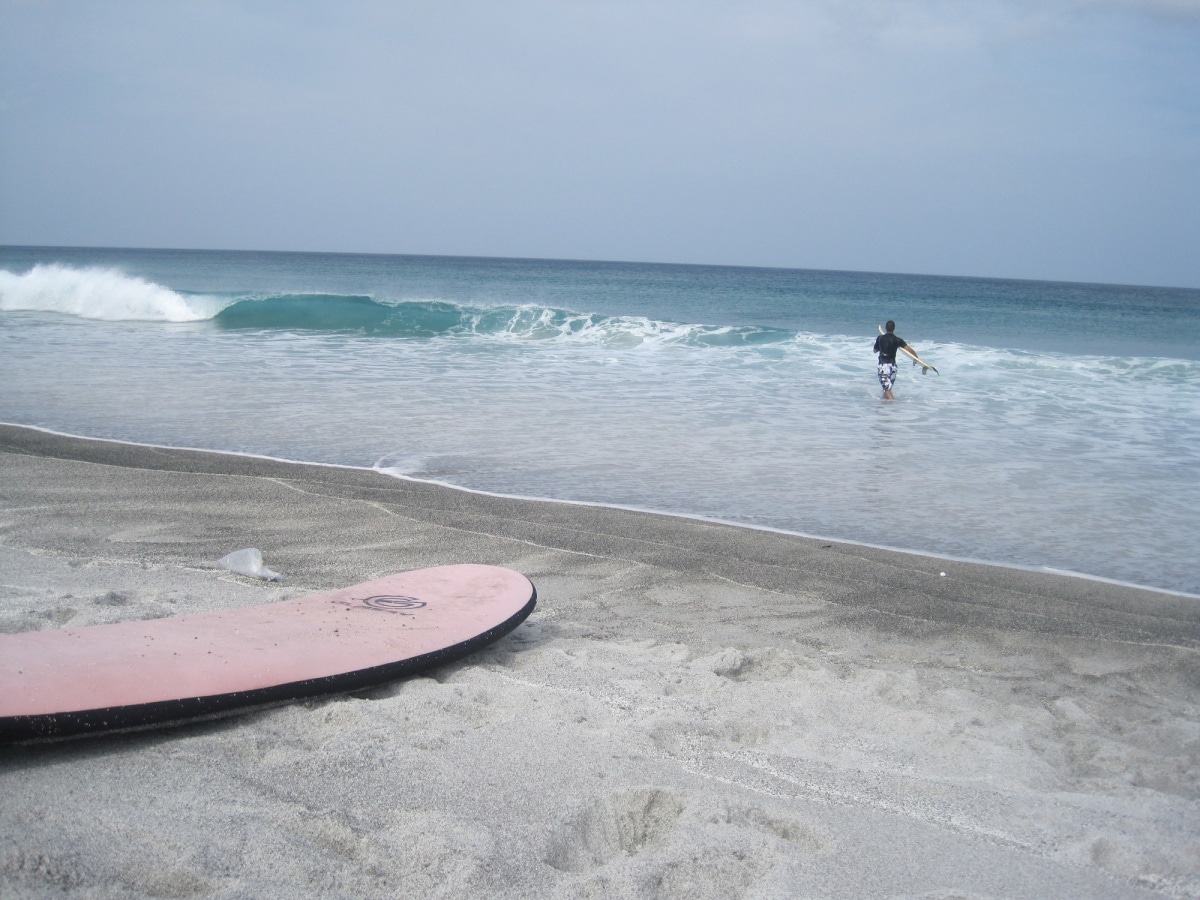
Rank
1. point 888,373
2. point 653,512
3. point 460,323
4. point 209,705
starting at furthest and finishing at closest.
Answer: point 460,323 → point 888,373 → point 653,512 → point 209,705

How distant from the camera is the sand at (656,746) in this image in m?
1.96

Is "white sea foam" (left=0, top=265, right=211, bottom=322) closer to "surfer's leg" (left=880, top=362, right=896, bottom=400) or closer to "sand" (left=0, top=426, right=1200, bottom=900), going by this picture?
"surfer's leg" (left=880, top=362, right=896, bottom=400)

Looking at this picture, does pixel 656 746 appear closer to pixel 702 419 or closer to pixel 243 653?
pixel 243 653

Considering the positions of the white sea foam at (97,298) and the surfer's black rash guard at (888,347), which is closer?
the surfer's black rash guard at (888,347)

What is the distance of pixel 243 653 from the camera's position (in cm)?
277

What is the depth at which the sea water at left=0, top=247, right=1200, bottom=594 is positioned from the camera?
583 centimetres

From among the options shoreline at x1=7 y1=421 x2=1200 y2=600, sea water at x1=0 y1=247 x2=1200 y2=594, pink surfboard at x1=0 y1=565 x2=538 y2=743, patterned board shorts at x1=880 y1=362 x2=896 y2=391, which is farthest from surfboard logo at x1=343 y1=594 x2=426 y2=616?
patterned board shorts at x1=880 y1=362 x2=896 y2=391

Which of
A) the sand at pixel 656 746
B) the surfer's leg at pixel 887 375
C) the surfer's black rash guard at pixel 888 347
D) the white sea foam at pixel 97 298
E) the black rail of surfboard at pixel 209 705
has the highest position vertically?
the white sea foam at pixel 97 298

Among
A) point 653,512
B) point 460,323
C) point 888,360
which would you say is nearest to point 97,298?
point 460,323

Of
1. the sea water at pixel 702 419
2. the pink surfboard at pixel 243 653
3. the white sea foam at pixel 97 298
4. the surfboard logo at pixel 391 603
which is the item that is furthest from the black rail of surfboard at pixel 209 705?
the white sea foam at pixel 97 298

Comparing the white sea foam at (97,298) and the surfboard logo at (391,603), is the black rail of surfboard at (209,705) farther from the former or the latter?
the white sea foam at (97,298)

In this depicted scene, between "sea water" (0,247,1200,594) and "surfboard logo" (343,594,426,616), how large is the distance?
2.50 m

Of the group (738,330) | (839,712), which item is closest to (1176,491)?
(839,712)

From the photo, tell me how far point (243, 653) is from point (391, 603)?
68 centimetres
